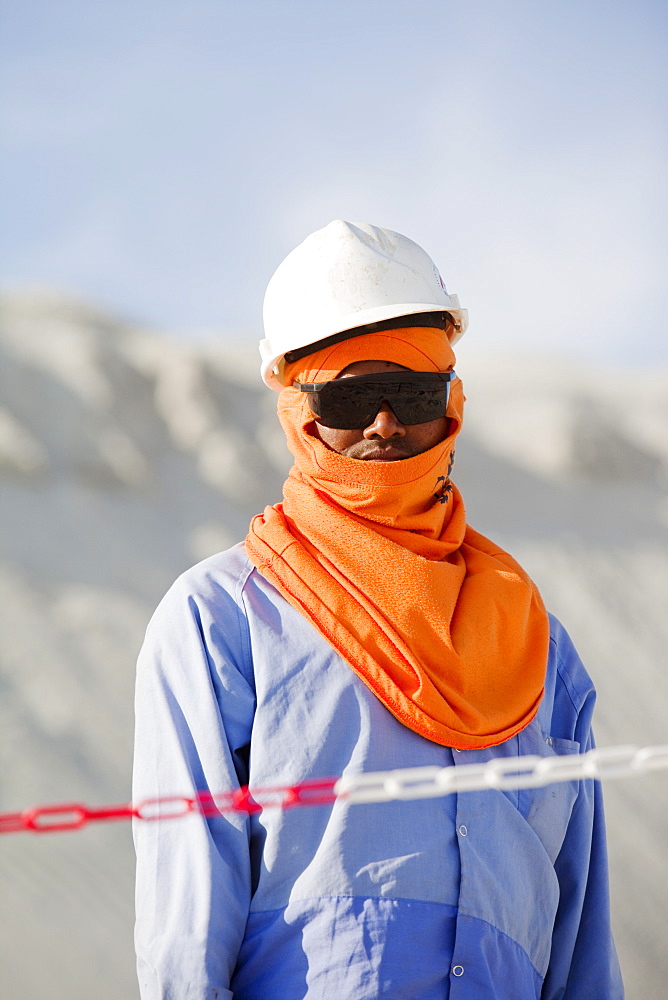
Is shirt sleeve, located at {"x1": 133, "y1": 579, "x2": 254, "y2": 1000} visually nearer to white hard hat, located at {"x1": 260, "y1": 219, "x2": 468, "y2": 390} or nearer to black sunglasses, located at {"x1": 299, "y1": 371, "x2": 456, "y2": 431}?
black sunglasses, located at {"x1": 299, "y1": 371, "x2": 456, "y2": 431}

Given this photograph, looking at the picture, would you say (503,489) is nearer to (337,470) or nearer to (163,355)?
(163,355)

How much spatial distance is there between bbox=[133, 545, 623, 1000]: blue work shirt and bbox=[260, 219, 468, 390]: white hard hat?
52 cm

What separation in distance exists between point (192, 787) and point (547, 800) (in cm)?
71

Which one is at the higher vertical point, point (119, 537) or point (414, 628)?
point (414, 628)

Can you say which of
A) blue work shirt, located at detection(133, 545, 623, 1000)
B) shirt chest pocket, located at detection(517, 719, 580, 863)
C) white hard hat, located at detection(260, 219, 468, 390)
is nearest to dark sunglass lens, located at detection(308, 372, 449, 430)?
white hard hat, located at detection(260, 219, 468, 390)

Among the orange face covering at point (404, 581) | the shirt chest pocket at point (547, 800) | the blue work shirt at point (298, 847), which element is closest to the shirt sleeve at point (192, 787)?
the blue work shirt at point (298, 847)

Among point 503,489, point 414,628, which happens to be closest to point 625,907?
point 503,489

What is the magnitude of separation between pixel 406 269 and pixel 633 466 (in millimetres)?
6997

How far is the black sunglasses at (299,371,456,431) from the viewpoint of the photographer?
6.23ft

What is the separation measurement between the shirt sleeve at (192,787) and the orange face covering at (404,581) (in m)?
0.19

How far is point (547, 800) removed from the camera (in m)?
1.87

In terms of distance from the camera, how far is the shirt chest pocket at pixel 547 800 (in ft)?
6.04

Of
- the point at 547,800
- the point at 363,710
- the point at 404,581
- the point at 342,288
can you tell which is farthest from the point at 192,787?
the point at 342,288

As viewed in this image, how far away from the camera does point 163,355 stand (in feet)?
24.6
